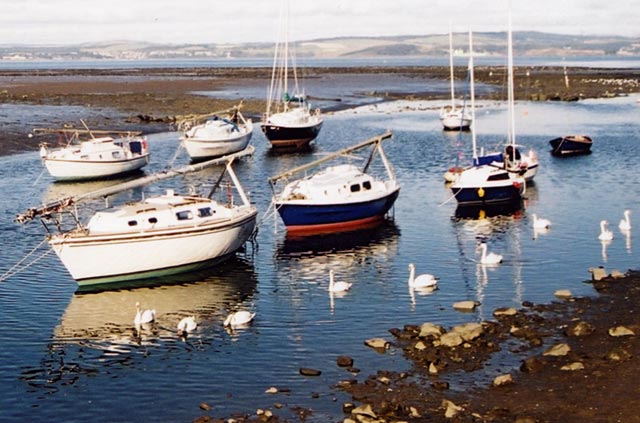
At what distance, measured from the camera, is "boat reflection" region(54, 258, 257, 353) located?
32625mm

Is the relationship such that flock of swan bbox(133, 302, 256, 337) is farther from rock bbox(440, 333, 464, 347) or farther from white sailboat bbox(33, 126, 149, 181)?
white sailboat bbox(33, 126, 149, 181)

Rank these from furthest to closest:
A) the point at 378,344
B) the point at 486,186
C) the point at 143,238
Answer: the point at 486,186
the point at 143,238
the point at 378,344

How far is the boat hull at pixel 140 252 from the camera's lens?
38.2 metres

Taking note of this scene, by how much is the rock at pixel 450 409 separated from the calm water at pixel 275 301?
291 cm

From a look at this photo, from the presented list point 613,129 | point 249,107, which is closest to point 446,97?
point 249,107

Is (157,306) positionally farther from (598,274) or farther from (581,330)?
(598,274)

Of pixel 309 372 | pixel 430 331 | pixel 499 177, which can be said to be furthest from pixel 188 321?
pixel 499 177

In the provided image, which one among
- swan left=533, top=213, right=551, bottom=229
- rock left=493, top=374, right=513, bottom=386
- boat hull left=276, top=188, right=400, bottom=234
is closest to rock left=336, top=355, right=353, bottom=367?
rock left=493, top=374, right=513, bottom=386

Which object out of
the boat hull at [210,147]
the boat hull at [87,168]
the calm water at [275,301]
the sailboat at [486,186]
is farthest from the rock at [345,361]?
the boat hull at [210,147]

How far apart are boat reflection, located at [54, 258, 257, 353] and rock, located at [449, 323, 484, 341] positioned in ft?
28.7

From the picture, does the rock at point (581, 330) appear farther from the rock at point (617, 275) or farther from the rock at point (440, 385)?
the rock at point (617, 275)

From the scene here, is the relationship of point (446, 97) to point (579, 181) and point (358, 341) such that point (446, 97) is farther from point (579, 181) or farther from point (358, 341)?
point (358, 341)

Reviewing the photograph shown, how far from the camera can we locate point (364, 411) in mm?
24141

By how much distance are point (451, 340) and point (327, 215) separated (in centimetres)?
1982
